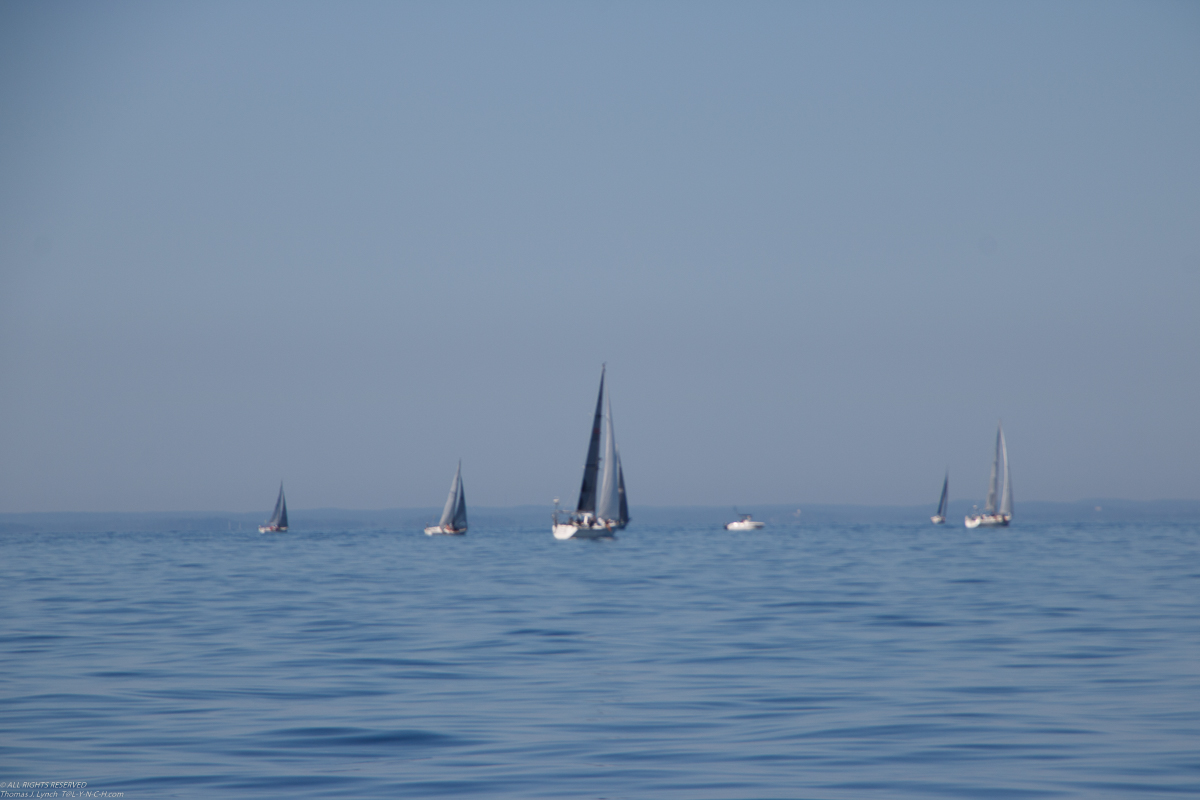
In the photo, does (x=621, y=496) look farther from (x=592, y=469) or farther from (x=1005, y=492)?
(x=1005, y=492)

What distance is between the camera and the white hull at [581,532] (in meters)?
80.6

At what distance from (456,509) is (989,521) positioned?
57991 millimetres

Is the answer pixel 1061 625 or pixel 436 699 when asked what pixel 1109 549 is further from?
pixel 436 699

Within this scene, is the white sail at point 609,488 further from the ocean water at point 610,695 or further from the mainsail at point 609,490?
the ocean water at point 610,695

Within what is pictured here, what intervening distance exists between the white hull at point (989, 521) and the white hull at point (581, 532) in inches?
2165

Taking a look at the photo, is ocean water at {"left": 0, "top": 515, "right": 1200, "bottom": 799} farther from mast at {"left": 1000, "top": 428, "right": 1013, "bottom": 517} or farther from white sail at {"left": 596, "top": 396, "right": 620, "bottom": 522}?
mast at {"left": 1000, "top": 428, "right": 1013, "bottom": 517}

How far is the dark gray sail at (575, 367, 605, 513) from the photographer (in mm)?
79250

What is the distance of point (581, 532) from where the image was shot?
80625 millimetres

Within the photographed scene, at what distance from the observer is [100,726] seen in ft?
42.8

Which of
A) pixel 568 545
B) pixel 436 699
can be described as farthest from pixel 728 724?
pixel 568 545

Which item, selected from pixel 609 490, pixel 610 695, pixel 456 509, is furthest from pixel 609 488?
pixel 610 695

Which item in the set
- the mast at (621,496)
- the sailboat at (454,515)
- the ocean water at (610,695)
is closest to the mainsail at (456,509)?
the sailboat at (454,515)

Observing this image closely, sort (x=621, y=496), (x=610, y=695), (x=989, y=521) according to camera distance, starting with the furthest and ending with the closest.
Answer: (x=989, y=521) → (x=621, y=496) → (x=610, y=695)

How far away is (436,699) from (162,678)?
465 cm
